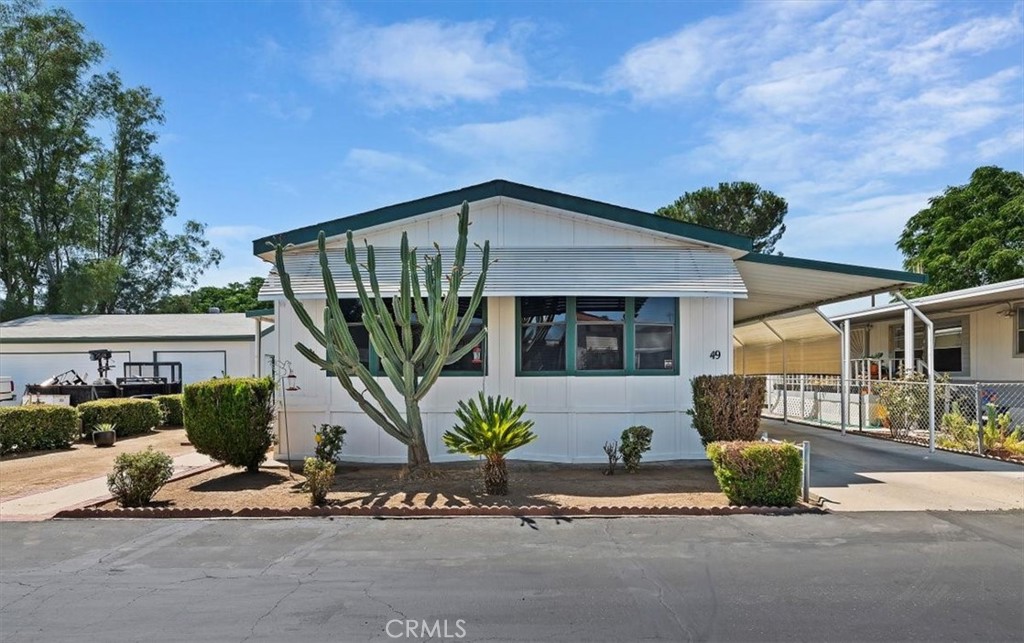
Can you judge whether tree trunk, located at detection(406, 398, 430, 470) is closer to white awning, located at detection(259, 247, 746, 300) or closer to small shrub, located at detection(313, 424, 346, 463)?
small shrub, located at detection(313, 424, 346, 463)

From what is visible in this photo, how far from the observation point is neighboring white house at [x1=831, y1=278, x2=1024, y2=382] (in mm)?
13023

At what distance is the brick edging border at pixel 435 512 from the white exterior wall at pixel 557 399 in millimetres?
2838

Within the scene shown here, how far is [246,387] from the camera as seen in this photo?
8797 mm

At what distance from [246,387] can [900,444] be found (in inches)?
464

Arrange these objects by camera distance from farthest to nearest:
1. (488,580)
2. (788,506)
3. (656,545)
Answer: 1. (788,506)
2. (656,545)
3. (488,580)

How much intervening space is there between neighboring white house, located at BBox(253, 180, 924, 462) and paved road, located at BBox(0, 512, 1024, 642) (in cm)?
323

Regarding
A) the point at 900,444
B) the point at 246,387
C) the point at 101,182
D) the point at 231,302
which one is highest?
the point at 101,182

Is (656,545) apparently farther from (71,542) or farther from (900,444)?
(900,444)

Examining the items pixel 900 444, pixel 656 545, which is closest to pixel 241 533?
pixel 656 545

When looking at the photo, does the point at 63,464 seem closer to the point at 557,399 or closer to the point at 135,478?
the point at 135,478

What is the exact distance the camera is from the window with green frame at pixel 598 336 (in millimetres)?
9727

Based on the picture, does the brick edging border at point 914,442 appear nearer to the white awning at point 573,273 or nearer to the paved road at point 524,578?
the paved road at point 524,578

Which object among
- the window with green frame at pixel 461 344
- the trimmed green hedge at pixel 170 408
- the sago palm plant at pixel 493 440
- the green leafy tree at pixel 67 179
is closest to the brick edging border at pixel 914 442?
the sago palm plant at pixel 493 440

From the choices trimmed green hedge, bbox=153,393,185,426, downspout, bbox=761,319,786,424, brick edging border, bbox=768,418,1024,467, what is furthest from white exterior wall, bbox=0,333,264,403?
brick edging border, bbox=768,418,1024,467
